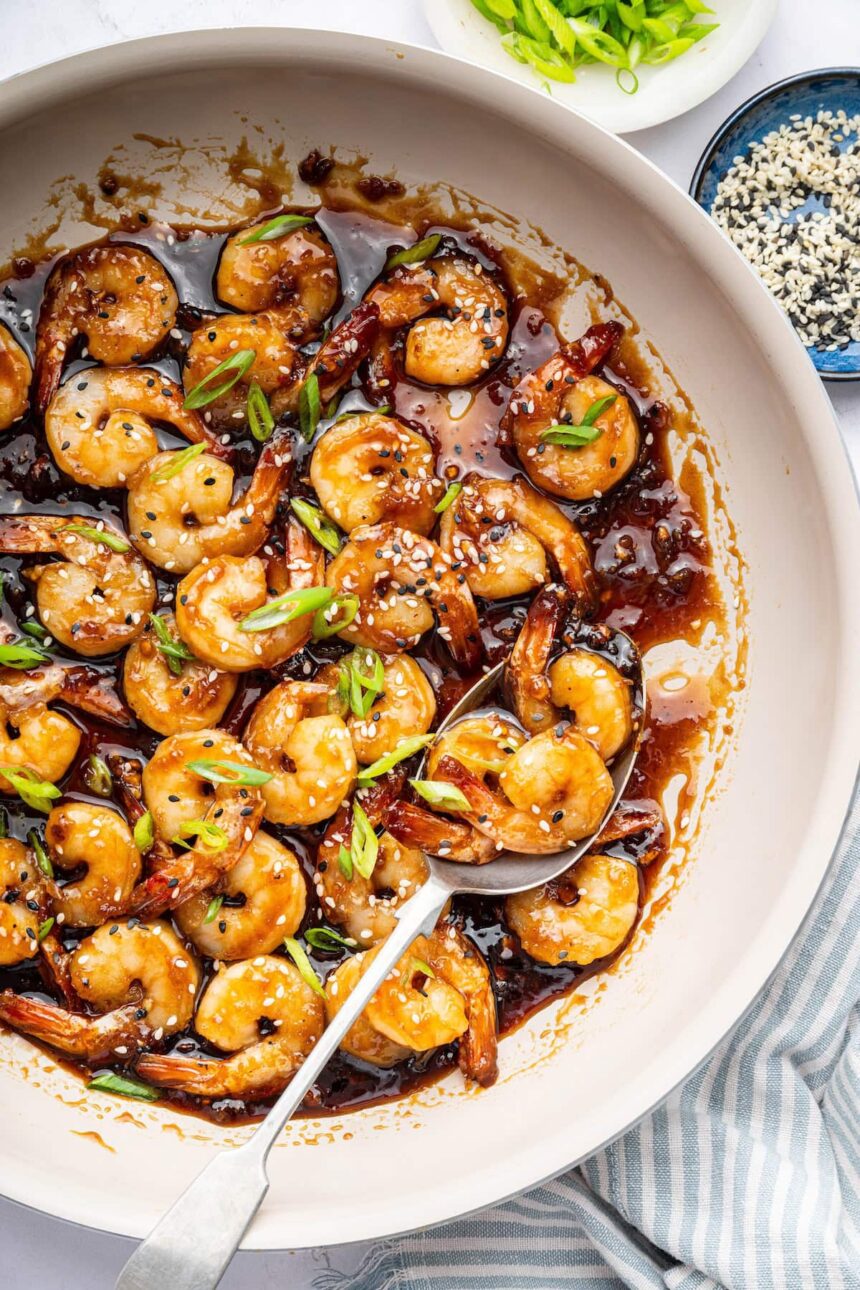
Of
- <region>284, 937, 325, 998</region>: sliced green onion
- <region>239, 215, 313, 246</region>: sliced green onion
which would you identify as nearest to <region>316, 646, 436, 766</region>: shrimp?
<region>284, 937, 325, 998</region>: sliced green onion

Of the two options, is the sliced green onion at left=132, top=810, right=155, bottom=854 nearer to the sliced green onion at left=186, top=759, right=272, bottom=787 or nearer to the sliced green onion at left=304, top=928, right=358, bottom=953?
the sliced green onion at left=186, top=759, right=272, bottom=787

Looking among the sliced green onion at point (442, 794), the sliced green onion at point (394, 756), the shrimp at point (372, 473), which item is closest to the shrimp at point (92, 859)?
the sliced green onion at point (394, 756)

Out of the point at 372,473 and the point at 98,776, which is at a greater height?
the point at 372,473

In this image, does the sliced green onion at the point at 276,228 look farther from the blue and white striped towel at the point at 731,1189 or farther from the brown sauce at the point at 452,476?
the blue and white striped towel at the point at 731,1189

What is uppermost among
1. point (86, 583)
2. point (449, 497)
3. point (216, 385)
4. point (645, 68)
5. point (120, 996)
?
point (645, 68)

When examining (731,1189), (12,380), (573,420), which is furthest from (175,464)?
(731,1189)

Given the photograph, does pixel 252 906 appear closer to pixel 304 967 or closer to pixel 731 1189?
pixel 304 967
